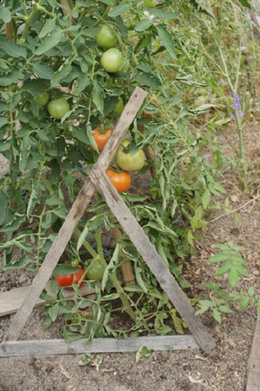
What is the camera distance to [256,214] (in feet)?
7.63

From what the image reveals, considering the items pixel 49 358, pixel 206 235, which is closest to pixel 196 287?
pixel 206 235

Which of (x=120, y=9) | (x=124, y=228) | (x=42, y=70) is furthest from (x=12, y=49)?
(x=124, y=228)

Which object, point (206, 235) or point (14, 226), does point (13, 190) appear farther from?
point (206, 235)

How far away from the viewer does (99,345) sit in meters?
1.74

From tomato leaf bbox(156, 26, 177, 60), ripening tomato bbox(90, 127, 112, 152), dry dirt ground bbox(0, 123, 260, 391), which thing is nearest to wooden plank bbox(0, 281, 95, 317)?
dry dirt ground bbox(0, 123, 260, 391)

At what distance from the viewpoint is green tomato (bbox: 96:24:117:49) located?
1.24m

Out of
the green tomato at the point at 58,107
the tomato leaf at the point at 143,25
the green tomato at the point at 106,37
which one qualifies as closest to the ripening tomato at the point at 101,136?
the green tomato at the point at 58,107

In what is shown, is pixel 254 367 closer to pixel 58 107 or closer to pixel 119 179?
pixel 119 179

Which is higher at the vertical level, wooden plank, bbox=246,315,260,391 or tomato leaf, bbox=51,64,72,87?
tomato leaf, bbox=51,64,72,87

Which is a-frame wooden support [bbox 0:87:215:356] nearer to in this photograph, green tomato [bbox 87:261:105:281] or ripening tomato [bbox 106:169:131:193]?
ripening tomato [bbox 106:169:131:193]

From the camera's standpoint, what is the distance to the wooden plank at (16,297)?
1.90 meters

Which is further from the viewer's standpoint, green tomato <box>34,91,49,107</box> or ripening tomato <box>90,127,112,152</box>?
ripening tomato <box>90,127,112,152</box>

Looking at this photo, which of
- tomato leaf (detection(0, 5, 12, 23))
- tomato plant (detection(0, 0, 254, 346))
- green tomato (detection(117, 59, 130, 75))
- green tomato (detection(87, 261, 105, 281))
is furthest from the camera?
green tomato (detection(87, 261, 105, 281))

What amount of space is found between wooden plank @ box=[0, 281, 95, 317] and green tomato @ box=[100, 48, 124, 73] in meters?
1.08
